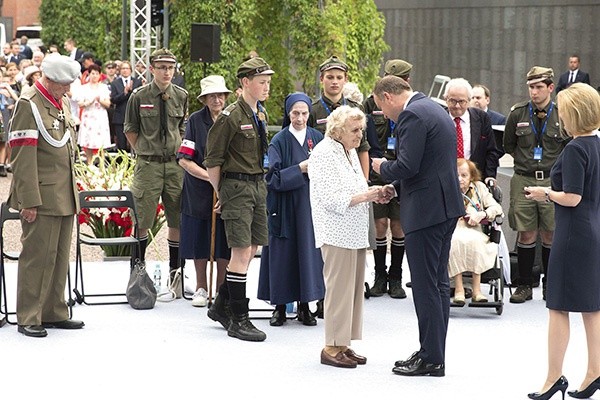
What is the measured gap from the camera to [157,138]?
33.3ft

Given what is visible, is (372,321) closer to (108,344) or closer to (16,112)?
(108,344)

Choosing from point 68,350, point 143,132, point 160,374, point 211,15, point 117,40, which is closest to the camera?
point 160,374

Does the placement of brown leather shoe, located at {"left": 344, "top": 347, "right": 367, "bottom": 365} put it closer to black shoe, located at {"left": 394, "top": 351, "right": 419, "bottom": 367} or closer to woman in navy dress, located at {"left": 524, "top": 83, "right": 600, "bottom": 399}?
black shoe, located at {"left": 394, "top": 351, "right": 419, "bottom": 367}

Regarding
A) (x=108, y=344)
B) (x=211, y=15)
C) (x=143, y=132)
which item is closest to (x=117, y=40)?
(x=211, y=15)

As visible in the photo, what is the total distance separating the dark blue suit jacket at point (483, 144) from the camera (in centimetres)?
1039

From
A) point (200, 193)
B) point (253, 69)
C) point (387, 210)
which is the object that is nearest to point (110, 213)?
point (200, 193)

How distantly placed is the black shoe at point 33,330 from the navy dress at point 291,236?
5.20 feet

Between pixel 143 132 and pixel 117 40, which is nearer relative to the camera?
pixel 143 132

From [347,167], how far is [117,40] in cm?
2092

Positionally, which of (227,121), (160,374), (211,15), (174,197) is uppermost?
(211,15)

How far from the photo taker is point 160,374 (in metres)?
7.84

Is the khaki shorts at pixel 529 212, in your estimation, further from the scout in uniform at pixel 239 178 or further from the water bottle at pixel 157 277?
the water bottle at pixel 157 277

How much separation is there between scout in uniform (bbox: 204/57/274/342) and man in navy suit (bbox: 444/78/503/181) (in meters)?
1.97

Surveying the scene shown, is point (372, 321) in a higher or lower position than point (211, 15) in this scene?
lower
